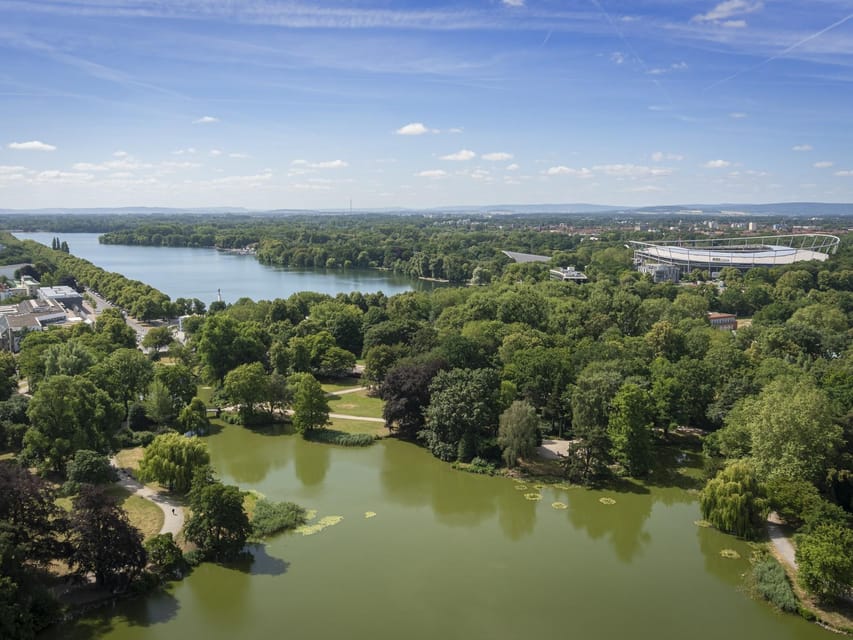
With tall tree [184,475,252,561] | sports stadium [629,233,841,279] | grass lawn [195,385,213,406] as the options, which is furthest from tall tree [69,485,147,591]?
sports stadium [629,233,841,279]

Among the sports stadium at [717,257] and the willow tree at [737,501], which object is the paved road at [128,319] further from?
the sports stadium at [717,257]

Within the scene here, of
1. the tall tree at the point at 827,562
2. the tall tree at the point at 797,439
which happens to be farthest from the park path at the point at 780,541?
the tall tree at the point at 797,439

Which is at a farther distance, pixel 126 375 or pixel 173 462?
pixel 126 375

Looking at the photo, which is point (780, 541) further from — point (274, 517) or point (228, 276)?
point (228, 276)

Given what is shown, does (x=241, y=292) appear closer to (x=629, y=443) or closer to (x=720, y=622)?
(x=629, y=443)

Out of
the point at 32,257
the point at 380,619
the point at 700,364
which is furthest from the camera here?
the point at 32,257

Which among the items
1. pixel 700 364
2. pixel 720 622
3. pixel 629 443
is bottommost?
pixel 720 622

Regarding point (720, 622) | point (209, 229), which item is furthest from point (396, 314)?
point (209, 229)

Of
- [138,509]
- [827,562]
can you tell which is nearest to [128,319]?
[138,509]
